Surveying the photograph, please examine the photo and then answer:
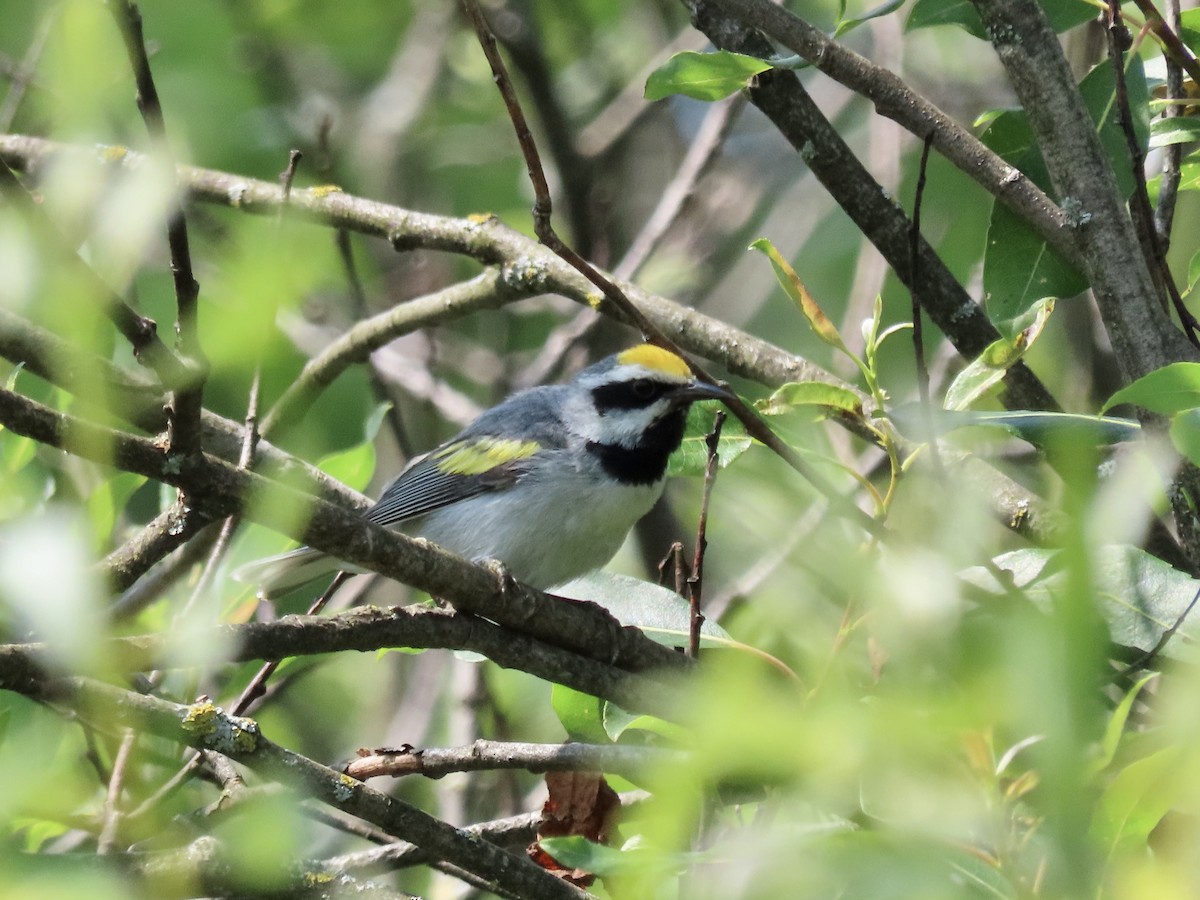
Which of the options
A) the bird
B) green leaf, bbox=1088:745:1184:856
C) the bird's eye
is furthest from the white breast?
green leaf, bbox=1088:745:1184:856

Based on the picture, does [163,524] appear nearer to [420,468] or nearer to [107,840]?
[107,840]

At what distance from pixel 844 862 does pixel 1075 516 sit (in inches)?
12.9

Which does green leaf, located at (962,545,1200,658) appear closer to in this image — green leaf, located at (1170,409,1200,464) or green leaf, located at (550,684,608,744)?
green leaf, located at (1170,409,1200,464)

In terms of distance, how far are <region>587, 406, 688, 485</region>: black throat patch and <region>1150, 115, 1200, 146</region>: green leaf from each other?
5.95 feet

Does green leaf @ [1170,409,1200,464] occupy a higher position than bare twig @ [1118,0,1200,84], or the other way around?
bare twig @ [1118,0,1200,84]

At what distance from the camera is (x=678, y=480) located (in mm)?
6223

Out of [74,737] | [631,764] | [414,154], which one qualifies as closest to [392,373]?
[414,154]

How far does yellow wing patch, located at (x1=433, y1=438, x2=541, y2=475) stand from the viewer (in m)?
4.38

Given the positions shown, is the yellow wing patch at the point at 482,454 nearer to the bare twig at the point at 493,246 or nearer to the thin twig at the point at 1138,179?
the bare twig at the point at 493,246

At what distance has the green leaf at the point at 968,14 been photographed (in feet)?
9.70

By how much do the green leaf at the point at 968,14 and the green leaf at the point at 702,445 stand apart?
3.45ft

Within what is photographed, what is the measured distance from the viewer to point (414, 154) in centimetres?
787

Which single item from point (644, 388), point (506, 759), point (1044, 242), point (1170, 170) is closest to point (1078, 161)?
point (1044, 242)

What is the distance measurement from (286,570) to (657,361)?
4.70 ft
